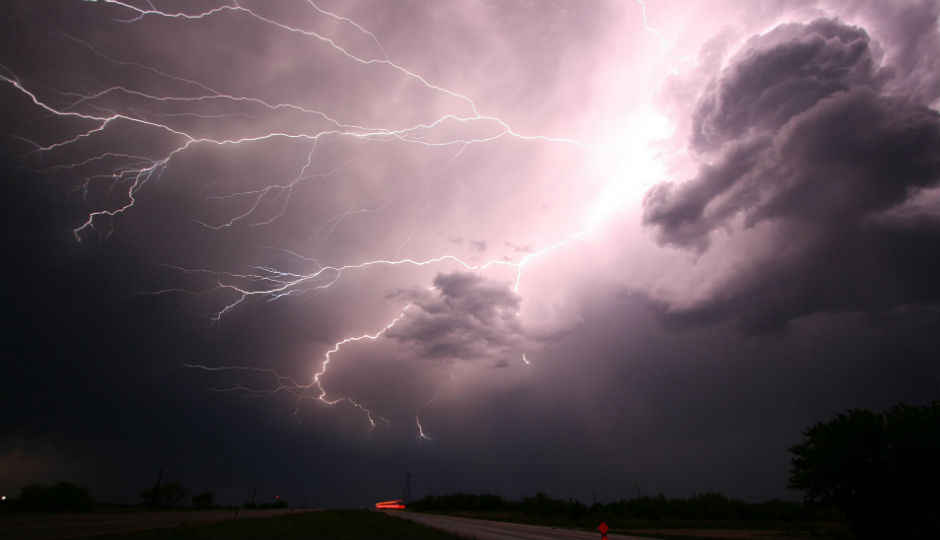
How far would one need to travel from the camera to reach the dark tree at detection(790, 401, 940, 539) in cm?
1477

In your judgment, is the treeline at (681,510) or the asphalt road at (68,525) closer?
the asphalt road at (68,525)

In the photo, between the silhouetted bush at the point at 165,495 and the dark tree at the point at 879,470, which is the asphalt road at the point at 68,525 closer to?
the dark tree at the point at 879,470

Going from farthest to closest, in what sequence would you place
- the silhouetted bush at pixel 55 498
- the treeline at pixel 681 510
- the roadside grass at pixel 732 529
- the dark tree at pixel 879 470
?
the silhouetted bush at pixel 55 498
the treeline at pixel 681 510
the roadside grass at pixel 732 529
the dark tree at pixel 879 470

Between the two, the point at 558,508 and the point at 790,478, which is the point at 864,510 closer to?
the point at 790,478

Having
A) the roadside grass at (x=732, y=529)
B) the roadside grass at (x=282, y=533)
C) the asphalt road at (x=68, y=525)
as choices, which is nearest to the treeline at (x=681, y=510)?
the roadside grass at (x=732, y=529)

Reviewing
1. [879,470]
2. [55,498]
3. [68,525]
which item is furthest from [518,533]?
[55,498]

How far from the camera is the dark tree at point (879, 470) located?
48.5 ft

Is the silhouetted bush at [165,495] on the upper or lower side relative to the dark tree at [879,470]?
lower

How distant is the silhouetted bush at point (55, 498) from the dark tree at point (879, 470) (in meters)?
57.3

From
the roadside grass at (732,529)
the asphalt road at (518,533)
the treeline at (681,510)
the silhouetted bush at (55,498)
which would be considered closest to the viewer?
the asphalt road at (518,533)

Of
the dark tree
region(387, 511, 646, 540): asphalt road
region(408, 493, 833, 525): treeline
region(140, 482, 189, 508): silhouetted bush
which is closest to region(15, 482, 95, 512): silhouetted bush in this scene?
region(140, 482, 189, 508): silhouetted bush

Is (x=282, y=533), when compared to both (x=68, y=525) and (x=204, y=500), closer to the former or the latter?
(x=68, y=525)

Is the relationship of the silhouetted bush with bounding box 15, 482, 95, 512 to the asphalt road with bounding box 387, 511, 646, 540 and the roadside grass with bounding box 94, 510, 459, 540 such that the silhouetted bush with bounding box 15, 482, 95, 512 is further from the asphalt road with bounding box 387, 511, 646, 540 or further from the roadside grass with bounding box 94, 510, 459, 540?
the asphalt road with bounding box 387, 511, 646, 540

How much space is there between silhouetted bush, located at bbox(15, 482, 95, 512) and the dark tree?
57.3 metres
